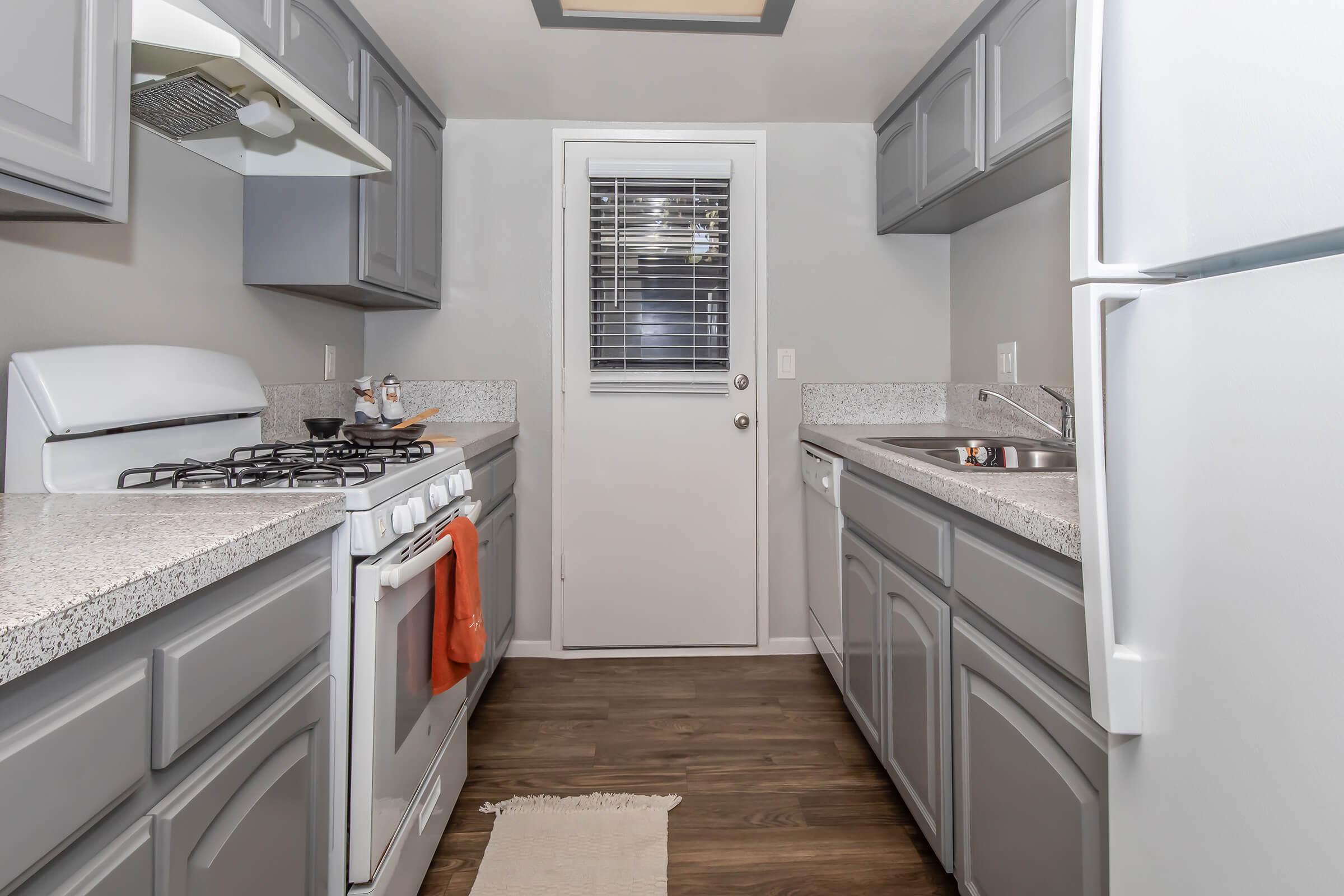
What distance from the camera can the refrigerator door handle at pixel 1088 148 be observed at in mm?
743

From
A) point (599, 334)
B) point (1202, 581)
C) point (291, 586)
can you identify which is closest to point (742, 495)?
point (599, 334)

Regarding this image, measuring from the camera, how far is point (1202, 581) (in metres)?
0.66

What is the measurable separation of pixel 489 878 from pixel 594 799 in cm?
36

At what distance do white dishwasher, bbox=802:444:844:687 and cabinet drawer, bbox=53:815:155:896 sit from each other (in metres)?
1.90

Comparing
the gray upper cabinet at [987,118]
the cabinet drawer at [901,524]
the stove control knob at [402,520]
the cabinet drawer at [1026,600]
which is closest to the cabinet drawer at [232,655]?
the stove control knob at [402,520]

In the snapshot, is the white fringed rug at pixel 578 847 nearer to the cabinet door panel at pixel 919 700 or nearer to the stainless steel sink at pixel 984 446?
the cabinet door panel at pixel 919 700

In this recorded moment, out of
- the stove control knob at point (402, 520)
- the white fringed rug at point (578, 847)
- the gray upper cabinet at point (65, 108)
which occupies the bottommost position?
the white fringed rug at point (578, 847)

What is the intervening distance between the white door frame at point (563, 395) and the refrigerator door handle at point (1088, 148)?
211cm

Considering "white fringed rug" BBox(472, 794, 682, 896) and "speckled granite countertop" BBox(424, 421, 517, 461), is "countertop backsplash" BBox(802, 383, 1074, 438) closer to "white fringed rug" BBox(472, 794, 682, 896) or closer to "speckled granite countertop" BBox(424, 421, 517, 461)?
"speckled granite countertop" BBox(424, 421, 517, 461)

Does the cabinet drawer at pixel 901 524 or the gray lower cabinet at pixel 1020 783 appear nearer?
the gray lower cabinet at pixel 1020 783

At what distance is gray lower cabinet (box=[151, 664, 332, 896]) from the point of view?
30.6 inches

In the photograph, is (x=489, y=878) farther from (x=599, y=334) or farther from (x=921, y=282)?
(x=921, y=282)

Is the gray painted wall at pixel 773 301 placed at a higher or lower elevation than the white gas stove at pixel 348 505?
higher

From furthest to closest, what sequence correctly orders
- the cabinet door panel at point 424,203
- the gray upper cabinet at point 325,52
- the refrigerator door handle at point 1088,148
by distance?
the cabinet door panel at point 424,203, the gray upper cabinet at point 325,52, the refrigerator door handle at point 1088,148
